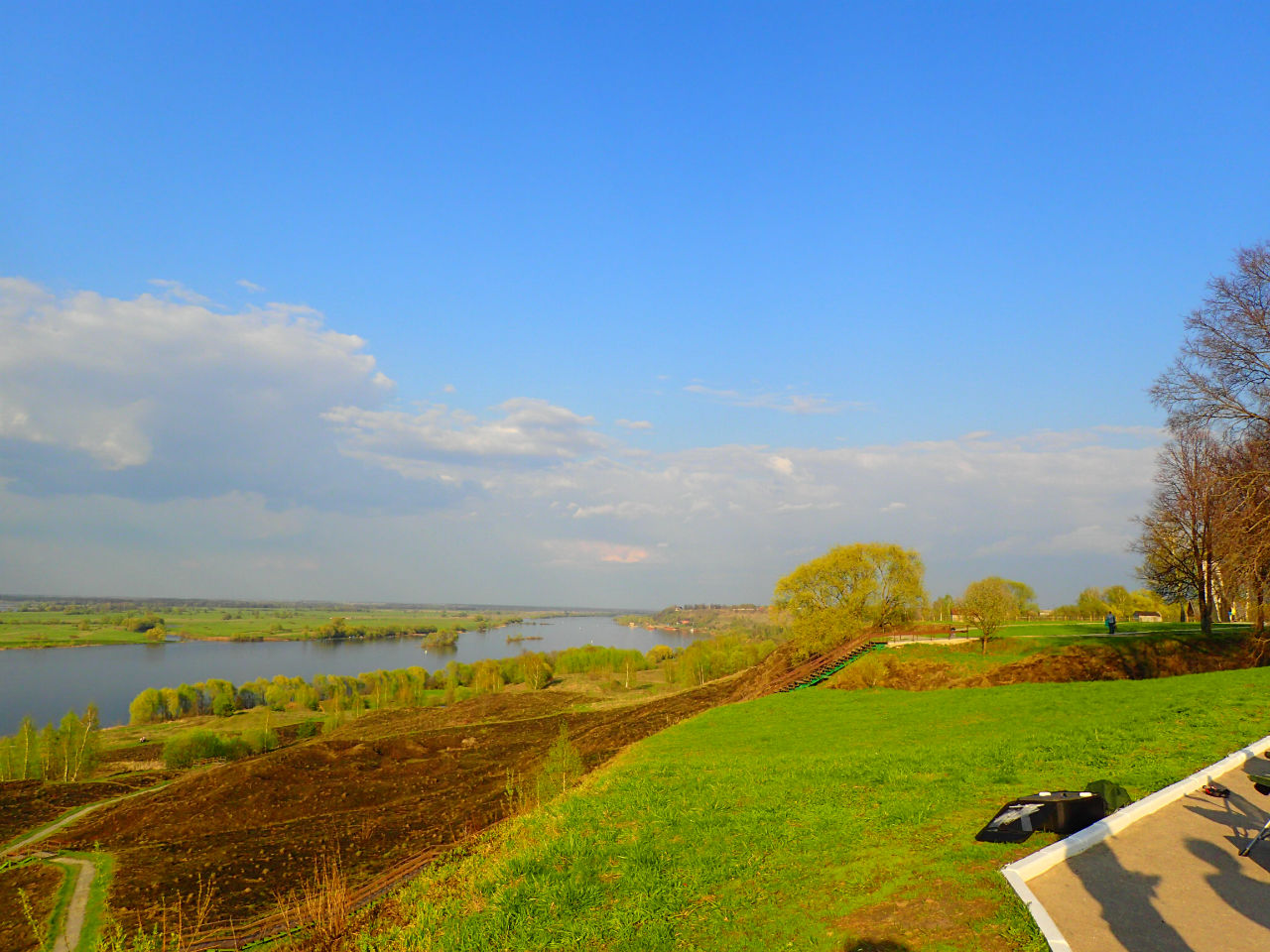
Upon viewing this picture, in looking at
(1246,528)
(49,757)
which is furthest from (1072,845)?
(49,757)

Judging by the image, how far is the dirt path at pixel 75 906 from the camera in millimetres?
14636

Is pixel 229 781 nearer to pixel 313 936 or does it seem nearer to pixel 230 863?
pixel 230 863

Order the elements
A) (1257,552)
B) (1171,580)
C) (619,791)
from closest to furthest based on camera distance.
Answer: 1. (619,791)
2. (1257,552)
3. (1171,580)

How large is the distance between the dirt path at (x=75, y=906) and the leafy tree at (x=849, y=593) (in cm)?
3531

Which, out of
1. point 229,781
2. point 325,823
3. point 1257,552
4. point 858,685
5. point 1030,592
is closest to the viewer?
point 1257,552

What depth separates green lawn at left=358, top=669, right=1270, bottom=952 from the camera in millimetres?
6430

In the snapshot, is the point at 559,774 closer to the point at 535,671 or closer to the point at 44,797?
the point at 44,797

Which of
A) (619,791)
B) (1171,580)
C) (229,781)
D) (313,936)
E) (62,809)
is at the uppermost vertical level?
(1171,580)

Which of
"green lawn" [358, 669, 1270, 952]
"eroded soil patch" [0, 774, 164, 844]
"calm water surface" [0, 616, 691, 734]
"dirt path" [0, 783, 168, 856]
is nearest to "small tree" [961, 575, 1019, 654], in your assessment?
"green lawn" [358, 669, 1270, 952]

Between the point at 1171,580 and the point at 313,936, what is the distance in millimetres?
38720

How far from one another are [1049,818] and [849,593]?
38.4 metres

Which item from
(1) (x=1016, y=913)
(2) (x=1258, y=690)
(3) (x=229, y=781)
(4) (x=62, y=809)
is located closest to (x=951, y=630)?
(2) (x=1258, y=690)

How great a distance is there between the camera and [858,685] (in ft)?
89.9

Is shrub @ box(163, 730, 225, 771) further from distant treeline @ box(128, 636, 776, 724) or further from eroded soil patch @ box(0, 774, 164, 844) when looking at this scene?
distant treeline @ box(128, 636, 776, 724)
